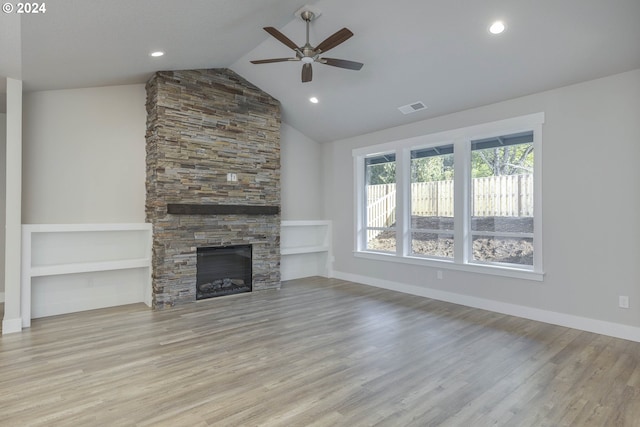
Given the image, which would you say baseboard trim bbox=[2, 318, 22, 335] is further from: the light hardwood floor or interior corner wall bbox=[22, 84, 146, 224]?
interior corner wall bbox=[22, 84, 146, 224]

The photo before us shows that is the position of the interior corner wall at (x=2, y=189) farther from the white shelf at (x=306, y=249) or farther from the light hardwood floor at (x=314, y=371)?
the white shelf at (x=306, y=249)

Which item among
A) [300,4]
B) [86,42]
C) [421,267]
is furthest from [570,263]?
[86,42]

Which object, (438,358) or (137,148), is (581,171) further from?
(137,148)

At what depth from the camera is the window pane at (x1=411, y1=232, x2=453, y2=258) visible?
5562 mm

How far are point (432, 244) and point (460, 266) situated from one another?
25.4 inches

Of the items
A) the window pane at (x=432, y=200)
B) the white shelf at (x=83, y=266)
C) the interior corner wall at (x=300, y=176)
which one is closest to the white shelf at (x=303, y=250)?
the interior corner wall at (x=300, y=176)

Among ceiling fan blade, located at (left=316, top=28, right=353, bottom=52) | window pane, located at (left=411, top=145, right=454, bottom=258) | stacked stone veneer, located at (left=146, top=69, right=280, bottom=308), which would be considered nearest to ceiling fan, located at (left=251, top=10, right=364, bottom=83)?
ceiling fan blade, located at (left=316, top=28, right=353, bottom=52)

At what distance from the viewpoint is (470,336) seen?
12.7 feet

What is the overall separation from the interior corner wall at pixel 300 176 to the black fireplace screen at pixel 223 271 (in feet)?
4.34

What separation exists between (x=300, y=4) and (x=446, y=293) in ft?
14.0

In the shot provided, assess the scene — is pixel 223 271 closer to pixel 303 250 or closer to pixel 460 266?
pixel 303 250

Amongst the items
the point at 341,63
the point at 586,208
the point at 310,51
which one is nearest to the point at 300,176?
the point at 341,63

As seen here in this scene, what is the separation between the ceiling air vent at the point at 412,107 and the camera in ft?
17.2

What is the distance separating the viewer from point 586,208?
161 inches
